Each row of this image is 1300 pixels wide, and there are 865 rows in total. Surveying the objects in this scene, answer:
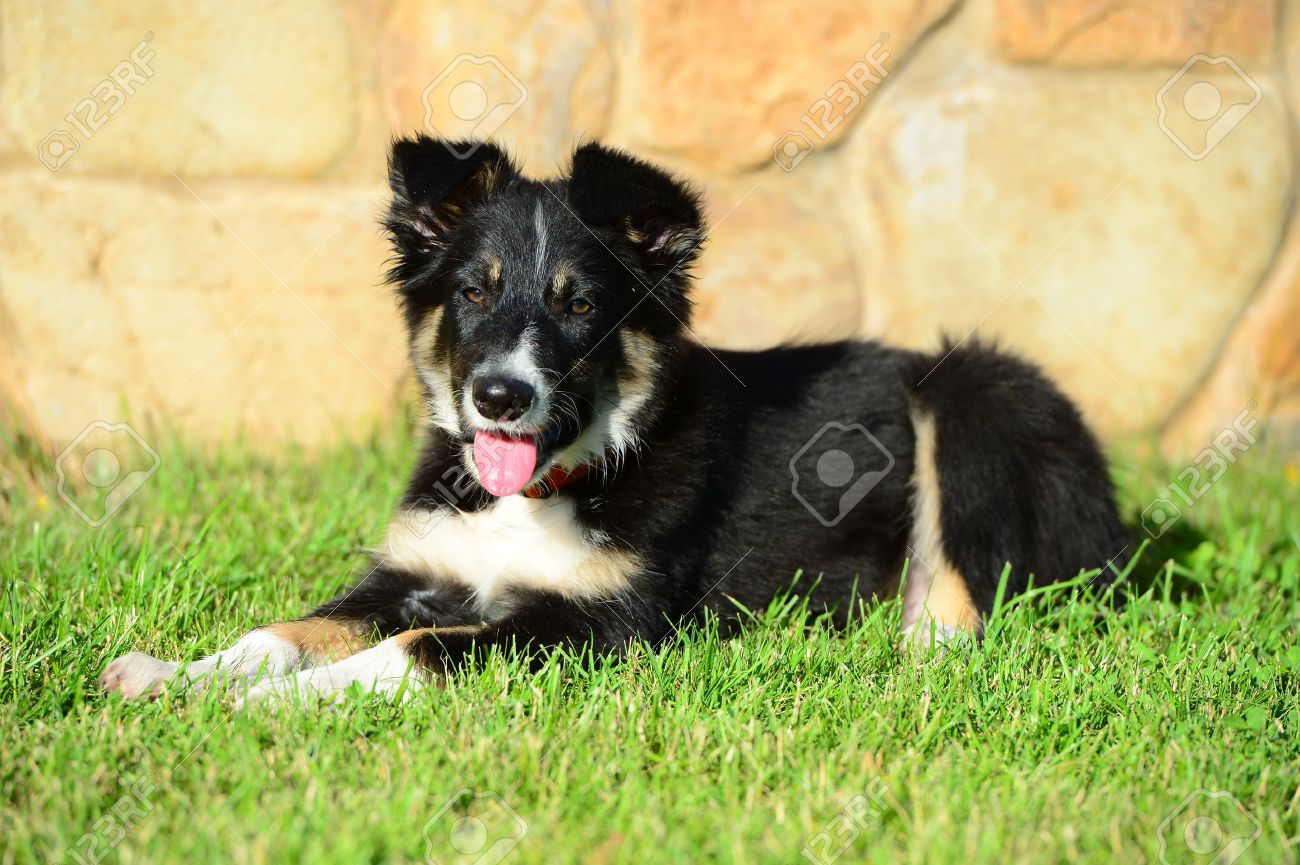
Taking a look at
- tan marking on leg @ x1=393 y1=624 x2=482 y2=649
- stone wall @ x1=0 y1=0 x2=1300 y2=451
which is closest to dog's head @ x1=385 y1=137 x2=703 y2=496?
tan marking on leg @ x1=393 y1=624 x2=482 y2=649

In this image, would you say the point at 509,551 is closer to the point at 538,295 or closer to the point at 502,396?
the point at 502,396

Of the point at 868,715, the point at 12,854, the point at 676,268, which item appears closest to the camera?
the point at 12,854

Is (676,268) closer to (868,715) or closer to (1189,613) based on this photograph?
(868,715)

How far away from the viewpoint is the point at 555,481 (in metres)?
3.33

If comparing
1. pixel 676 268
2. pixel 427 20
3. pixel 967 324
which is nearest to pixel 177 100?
pixel 427 20

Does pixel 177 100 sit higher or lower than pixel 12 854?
higher

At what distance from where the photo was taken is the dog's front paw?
2752 mm

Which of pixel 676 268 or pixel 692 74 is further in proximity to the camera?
pixel 692 74

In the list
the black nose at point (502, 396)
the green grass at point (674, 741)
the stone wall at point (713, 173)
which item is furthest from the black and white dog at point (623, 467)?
the stone wall at point (713, 173)

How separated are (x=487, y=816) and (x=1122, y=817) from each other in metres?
1.23

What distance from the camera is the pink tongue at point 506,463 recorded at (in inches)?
124

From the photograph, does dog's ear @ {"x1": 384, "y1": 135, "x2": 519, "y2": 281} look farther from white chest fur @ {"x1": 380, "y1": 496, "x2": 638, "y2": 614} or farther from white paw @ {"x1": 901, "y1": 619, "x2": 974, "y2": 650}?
white paw @ {"x1": 901, "y1": 619, "x2": 974, "y2": 650}

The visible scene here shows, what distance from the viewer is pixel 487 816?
2293mm

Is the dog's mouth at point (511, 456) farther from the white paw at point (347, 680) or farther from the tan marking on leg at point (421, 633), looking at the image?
the white paw at point (347, 680)
